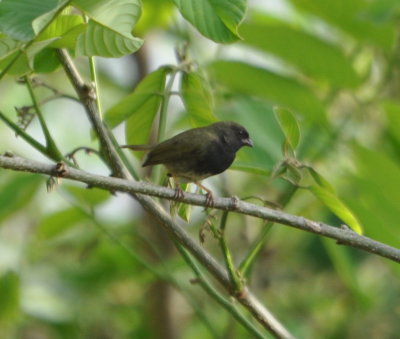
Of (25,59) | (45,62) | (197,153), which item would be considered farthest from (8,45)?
(197,153)

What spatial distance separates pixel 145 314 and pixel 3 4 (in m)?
3.12

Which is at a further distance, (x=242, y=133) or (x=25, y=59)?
(x=242, y=133)

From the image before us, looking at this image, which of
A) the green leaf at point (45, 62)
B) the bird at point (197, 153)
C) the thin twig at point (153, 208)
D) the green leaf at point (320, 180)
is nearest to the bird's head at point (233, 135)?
the bird at point (197, 153)

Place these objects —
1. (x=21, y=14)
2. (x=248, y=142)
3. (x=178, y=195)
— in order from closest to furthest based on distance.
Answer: (x=21, y=14), (x=178, y=195), (x=248, y=142)

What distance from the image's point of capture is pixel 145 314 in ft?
15.0

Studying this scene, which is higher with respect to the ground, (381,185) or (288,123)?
(381,185)

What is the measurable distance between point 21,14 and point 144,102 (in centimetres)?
77

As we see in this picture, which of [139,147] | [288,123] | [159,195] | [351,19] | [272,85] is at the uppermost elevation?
[351,19]

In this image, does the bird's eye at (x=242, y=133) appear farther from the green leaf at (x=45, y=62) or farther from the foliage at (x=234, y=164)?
the green leaf at (x=45, y=62)

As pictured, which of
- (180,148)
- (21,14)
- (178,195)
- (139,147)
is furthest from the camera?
(180,148)

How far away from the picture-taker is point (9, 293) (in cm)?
352

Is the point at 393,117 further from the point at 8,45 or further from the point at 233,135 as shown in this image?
the point at 8,45

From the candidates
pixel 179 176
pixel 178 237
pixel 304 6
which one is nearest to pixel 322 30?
pixel 304 6

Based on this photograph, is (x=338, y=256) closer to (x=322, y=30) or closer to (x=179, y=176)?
(x=179, y=176)
